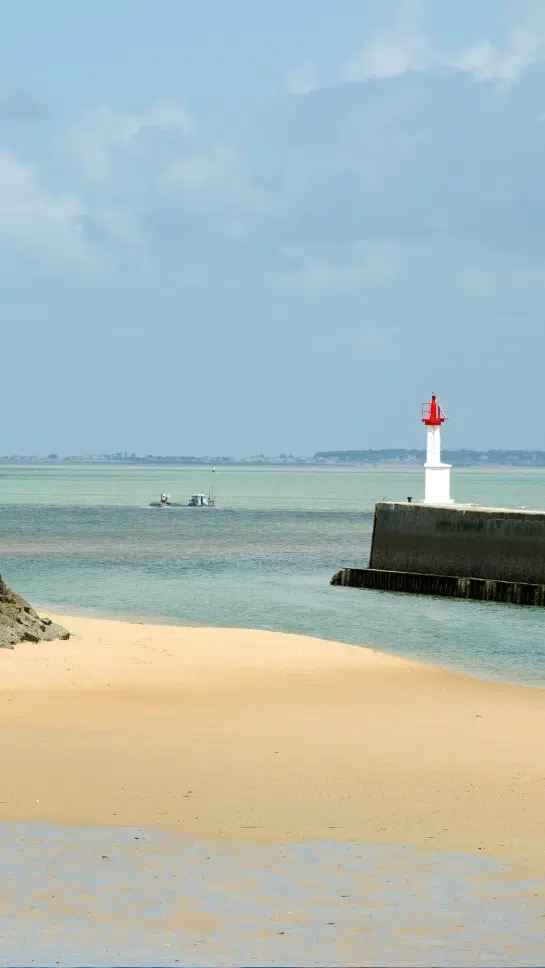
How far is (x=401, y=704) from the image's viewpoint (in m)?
14.2

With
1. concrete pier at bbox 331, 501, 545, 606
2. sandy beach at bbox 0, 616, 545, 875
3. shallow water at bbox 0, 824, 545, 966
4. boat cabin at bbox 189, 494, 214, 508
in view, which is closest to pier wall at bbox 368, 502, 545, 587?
concrete pier at bbox 331, 501, 545, 606

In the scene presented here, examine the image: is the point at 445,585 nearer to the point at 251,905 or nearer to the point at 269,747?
the point at 269,747

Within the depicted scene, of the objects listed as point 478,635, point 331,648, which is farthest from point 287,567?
point 331,648

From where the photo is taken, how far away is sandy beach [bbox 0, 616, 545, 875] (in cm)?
858

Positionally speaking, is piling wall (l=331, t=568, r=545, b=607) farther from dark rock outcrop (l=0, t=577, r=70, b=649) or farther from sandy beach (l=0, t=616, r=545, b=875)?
dark rock outcrop (l=0, t=577, r=70, b=649)

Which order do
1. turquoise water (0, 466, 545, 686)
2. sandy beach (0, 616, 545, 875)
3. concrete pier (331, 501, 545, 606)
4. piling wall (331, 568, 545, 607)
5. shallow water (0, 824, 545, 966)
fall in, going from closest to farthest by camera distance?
1. shallow water (0, 824, 545, 966)
2. sandy beach (0, 616, 545, 875)
3. turquoise water (0, 466, 545, 686)
4. piling wall (331, 568, 545, 607)
5. concrete pier (331, 501, 545, 606)

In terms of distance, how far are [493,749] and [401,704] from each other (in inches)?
115

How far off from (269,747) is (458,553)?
1981 centimetres

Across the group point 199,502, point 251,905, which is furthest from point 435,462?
point 199,502

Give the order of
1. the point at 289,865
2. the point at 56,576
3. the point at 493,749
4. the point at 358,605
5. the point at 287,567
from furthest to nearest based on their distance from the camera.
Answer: the point at 287,567 < the point at 56,576 < the point at 358,605 < the point at 493,749 < the point at 289,865

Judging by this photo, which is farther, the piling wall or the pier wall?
the pier wall

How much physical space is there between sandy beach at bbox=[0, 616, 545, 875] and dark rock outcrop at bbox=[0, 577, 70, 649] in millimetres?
222

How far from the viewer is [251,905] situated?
21.7 ft

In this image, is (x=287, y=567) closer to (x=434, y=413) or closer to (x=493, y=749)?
(x=434, y=413)
